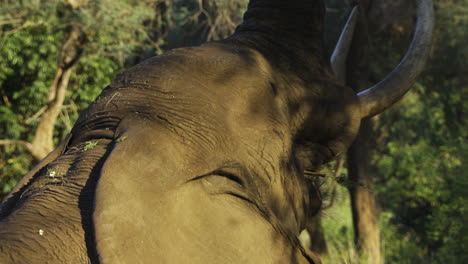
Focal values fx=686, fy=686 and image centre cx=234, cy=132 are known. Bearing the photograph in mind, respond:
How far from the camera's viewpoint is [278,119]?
3.21 m

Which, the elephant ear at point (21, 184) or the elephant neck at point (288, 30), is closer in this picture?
the elephant ear at point (21, 184)

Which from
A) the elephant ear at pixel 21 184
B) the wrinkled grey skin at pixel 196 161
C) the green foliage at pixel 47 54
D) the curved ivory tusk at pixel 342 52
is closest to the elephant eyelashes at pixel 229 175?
the wrinkled grey skin at pixel 196 161

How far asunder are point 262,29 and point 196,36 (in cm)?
1473

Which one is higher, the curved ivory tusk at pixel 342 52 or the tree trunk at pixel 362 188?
the curved ivory tusk at pixel 342 52

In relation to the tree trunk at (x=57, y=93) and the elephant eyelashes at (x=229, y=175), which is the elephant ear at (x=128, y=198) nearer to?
the elephant eyelashes at (x=229, y=175)

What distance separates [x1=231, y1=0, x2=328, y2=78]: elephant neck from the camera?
3654 mm

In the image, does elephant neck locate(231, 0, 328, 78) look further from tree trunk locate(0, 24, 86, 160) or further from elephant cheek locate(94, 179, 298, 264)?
tree trunk locate(0, 24, 86, 160)

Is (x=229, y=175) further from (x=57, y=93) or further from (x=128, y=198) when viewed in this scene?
(x=57, y=93)

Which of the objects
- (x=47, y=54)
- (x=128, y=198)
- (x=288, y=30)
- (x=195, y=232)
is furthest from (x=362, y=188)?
(x=128, y=198)

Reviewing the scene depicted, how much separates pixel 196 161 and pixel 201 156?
0.19 ft

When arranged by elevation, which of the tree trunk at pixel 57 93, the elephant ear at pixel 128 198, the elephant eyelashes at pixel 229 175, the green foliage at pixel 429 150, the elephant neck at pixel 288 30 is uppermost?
the elephant neck at pixel 288 30

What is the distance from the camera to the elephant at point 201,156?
2238 mm

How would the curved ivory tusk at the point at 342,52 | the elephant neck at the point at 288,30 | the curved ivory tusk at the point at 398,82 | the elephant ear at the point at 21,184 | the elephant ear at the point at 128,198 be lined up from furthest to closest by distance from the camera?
the curved ivory tusk at the point at 342,52
the curved ivory tusk at the point at 398,82
the elephant neck at the point at 288,30
the elephant ear at the point at 21,184
the elephant ear at the point at 128,198

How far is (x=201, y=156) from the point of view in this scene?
2686 mm
